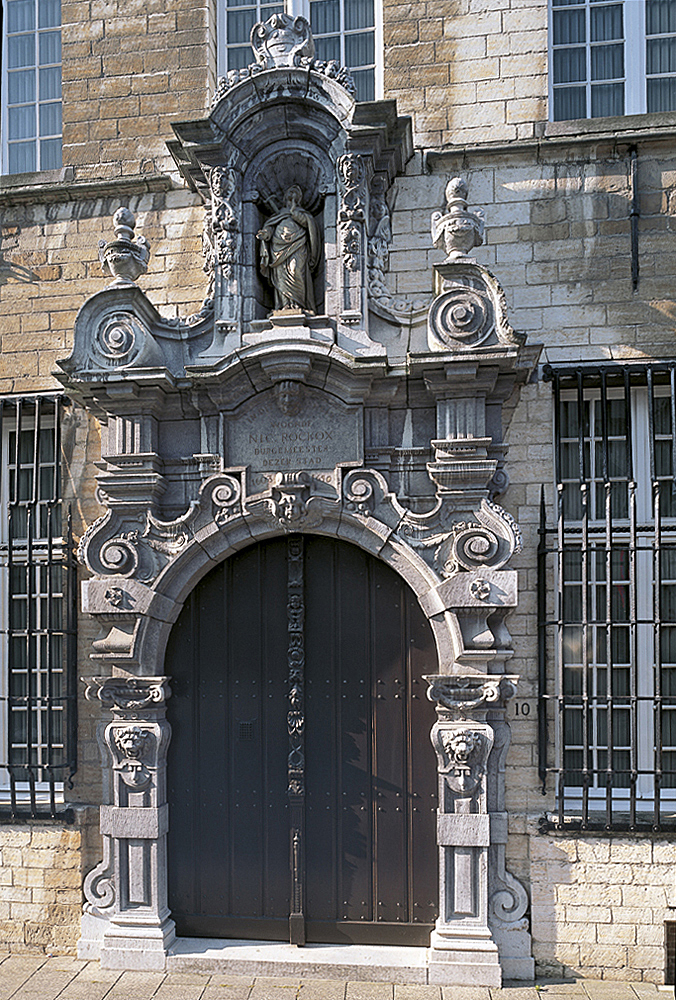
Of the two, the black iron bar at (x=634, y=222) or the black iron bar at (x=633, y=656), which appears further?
the black iron bar at (x=634, y=222)

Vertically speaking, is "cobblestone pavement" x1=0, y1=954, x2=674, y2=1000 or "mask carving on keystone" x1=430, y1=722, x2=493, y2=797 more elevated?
"mask carving on keystone" x1=430, y1=722, x2=493, y2=797

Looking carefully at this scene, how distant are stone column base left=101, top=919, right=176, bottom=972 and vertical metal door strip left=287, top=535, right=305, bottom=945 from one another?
759 millimetres

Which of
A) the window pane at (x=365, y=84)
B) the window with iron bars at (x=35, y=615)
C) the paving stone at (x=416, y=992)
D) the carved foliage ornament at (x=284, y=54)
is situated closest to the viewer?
the paving stone at (x=416, y=992)

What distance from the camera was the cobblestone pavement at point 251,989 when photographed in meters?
5.01

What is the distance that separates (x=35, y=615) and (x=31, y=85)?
386cm

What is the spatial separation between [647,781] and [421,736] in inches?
57.9

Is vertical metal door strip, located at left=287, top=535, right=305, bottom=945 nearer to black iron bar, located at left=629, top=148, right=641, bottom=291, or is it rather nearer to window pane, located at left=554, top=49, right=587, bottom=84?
black iron bar, located at left=629, top=148, right=641, bottom=291

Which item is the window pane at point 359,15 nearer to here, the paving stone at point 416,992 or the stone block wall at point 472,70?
the stone block wall at point 472,70

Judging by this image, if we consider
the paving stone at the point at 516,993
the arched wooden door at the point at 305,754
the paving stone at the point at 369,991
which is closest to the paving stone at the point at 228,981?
the arched wooden door at the point at 305,754

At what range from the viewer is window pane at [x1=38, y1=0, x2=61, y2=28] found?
671 centimetres

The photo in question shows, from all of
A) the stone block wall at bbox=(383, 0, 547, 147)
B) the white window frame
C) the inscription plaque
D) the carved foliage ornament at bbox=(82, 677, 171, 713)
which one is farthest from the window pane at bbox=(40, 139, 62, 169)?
the white window frame

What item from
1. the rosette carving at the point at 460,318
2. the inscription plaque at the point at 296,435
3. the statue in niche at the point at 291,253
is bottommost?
the inscription plaque at the point at 296,435

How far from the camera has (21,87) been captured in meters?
6.78

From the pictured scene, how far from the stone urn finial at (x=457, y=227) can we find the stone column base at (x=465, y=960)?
A: 3850 mm
